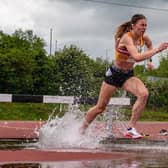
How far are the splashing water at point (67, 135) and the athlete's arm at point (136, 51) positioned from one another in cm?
186

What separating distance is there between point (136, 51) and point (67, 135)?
2.32 metres

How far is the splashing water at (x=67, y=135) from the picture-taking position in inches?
408

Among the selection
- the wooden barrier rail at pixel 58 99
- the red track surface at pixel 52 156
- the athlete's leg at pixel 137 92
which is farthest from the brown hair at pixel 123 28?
the wooden barrier rail at pixel 58 99

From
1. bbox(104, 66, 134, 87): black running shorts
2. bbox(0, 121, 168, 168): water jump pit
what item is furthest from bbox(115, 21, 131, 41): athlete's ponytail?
bbox(0, 121, 168, 168): water jump pit

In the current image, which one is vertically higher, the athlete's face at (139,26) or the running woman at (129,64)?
the athlete's face at (139,26)

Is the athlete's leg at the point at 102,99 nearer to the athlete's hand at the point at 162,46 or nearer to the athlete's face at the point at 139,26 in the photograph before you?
the athlete's face at the point at 139,26

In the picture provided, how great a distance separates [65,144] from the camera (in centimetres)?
1039

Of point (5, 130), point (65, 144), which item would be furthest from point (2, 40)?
point (65, 144)

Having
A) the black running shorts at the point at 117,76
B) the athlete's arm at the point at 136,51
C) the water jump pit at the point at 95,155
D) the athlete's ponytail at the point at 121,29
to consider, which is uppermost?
the athlete's ponytail at the point at 121,29

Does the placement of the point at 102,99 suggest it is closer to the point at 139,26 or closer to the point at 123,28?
the point at 123,28

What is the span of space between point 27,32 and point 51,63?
254 inches

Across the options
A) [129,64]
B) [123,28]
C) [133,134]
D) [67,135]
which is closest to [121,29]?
[123,28]

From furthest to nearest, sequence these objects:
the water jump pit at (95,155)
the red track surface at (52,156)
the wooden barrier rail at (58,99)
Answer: the wooden barrier rail at (58,99) < the red track surface at (52,156) < the water jump pit at (95,155)

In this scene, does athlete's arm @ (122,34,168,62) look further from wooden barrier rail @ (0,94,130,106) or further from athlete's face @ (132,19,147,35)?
wooden barrier rail @ (0,94,130,106)
